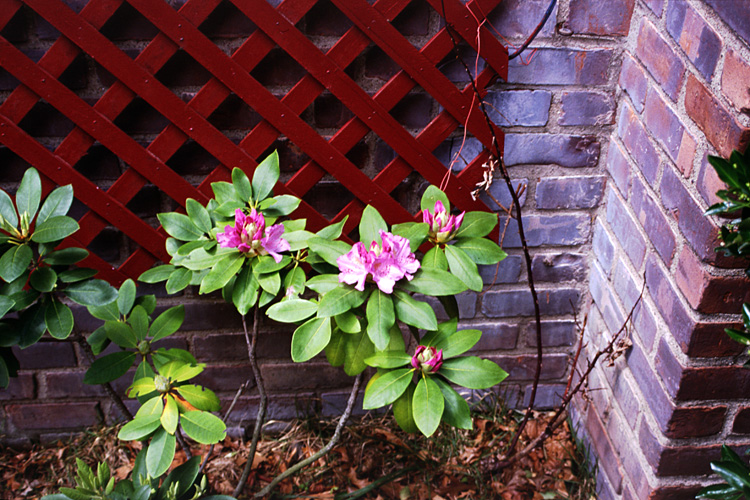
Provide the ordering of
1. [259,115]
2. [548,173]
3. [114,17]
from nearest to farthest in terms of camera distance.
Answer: [114,17], [259,115], [548,173]

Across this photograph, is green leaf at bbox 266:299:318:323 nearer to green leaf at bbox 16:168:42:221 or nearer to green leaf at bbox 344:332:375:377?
green leaf at bbox 344:332:375:377

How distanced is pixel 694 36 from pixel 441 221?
56 centimetres

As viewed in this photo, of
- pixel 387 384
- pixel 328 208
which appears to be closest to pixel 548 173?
pixel 328 208

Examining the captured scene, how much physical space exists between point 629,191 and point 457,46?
51 centimetres

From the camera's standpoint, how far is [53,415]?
1.67 m

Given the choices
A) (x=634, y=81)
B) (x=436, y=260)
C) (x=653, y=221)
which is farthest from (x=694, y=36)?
(x=436, y=260)

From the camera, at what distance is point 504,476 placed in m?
1.57

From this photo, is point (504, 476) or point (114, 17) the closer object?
point (114, 17)

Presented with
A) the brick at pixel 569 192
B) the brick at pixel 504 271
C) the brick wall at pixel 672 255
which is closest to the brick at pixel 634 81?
the brick wall at pixel 672 255

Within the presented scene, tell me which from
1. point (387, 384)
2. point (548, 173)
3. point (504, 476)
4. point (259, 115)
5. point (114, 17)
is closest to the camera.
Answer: point (387, 384)

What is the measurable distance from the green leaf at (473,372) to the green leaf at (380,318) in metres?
0.17

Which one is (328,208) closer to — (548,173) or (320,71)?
(320,71)

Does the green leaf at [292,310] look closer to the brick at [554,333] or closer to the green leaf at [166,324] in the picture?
the green leaf at [166,324]

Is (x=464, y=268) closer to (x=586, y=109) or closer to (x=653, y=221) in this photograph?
(x=653, y=221)
